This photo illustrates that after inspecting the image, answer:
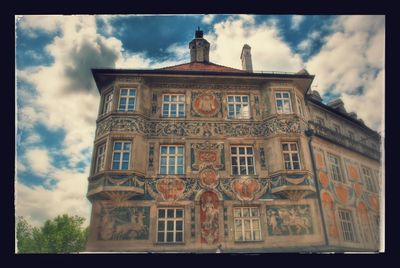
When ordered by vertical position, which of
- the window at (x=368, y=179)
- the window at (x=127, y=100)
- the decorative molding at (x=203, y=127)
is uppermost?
the window at (x=127, y=100)

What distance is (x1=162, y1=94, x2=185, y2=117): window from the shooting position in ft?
49.2

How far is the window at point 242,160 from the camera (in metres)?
13.9

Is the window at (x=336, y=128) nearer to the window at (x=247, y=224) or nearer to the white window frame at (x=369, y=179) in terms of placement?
the white window frame at (x=369, y=179)

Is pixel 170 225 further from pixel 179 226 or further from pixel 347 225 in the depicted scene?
pixel 347 225

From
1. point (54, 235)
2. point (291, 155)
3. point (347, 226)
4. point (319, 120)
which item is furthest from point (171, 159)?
point (54, 235)

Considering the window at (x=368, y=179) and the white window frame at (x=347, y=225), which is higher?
the window at (x=368, y=179)

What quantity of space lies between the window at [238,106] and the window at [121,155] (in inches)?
203

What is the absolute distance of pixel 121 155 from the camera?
1353cm

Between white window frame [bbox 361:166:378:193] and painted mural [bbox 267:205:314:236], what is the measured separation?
A: 5620mm

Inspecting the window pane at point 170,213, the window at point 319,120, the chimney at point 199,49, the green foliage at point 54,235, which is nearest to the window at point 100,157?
the green foliage at point 54,235

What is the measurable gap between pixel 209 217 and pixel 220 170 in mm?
2127

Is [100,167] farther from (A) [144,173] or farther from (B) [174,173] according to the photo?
(B) [174,173]

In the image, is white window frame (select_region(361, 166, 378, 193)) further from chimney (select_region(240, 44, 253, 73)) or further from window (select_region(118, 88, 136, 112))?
window (select_region(118, 88, 136, 112))

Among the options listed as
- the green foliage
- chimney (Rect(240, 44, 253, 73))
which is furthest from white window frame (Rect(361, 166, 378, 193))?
the green foliage
